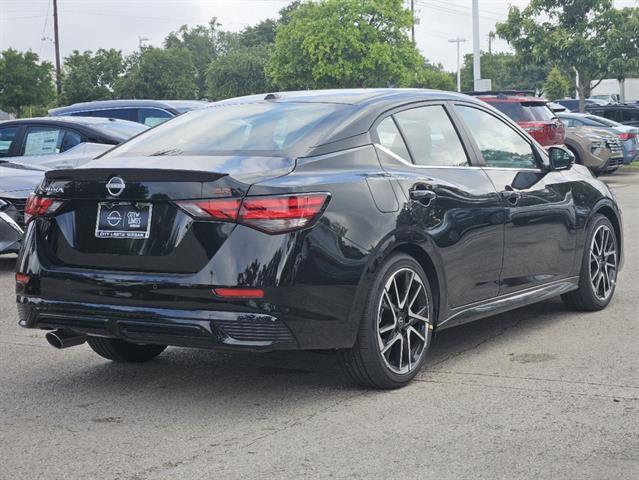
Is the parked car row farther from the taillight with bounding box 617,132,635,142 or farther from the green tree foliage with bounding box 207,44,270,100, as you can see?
the green tree foliage with bounding box 207,44,270,100

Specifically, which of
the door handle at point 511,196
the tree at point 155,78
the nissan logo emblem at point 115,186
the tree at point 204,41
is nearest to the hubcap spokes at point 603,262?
the door handle at point 511,196

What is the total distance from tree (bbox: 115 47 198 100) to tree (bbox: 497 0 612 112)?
4844cm

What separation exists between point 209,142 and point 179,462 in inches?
76.3

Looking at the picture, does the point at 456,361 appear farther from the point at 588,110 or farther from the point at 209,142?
the point at 588,110

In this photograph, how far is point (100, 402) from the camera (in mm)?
5504

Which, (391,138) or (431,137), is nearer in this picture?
(391,138)

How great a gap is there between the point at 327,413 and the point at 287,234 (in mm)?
884

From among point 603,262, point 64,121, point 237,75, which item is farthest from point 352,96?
point 237,75

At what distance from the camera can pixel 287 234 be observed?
5.02 metres

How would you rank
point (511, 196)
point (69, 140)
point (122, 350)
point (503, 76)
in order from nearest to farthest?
1. point (122, 350)
2. point (511, 196)
3. point (69, 140)
4. point (503, 76)

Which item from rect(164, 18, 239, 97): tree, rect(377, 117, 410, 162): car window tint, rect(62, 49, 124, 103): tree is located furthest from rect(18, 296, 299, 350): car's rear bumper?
rect(164, 18, 239, 97): tree

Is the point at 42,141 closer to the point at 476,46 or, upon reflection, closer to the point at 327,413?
the point at 327,413

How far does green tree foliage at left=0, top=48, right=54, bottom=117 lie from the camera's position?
5934cm

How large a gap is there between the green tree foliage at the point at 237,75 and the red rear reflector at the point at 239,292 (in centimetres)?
9271
